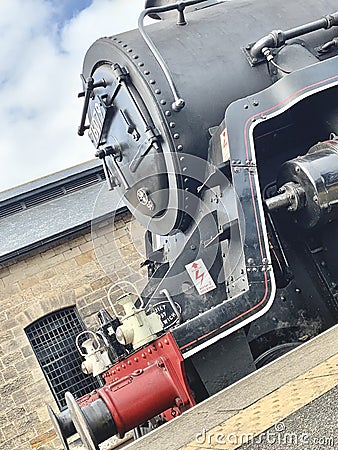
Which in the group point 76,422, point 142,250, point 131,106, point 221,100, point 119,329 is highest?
point 131,106

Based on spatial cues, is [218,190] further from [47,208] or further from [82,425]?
[47,208]

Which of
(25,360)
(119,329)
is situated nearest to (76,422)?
(119,329)

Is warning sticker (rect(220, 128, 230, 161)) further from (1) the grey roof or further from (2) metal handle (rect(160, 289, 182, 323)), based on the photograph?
(1) the grey roof

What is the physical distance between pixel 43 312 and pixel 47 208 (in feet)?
7.80

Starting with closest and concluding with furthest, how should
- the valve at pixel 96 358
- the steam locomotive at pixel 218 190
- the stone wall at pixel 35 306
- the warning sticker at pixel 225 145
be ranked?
1. the steam locomotive at pixel 218 190
2. the warning sticker at pixel 225 145
3. the valve at pixel 96 358
4. the stone wall at pixel 35 306

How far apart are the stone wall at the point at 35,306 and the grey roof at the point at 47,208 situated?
213mm

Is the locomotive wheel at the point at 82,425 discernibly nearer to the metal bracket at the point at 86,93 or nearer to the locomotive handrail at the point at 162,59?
the locomotive handrail at the point at 162,59

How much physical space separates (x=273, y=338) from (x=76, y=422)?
110 cm

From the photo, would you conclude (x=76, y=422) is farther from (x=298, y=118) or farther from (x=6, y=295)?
(x=6, y=295)

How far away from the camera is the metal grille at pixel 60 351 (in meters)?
8.34

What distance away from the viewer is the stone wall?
25.2ft

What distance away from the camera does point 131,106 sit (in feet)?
11.0

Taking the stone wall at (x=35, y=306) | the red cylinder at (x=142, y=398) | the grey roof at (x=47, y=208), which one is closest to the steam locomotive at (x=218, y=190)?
the red cylinder at (x=142, y=398)

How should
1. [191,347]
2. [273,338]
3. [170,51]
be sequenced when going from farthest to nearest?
[170,51]
[273,338]
[191,347]
